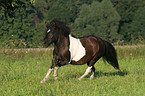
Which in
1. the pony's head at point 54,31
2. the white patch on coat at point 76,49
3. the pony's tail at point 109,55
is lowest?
the pony's tail at point 109,55

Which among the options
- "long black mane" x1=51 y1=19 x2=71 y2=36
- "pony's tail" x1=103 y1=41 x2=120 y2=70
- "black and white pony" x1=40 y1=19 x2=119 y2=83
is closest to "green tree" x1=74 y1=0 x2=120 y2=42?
"pony's tail" x1=103 y1=41 x2=120 y2=70

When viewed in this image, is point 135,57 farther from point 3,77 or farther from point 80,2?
point 80,2

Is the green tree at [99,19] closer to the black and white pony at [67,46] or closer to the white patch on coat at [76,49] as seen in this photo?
the black and white pony at [67,46]

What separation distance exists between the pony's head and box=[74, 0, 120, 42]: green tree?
48224 mm

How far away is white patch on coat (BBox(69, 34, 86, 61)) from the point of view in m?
8.79

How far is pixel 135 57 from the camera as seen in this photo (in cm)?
1616

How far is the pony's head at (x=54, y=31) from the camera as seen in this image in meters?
8.41

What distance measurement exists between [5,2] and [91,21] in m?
51.6

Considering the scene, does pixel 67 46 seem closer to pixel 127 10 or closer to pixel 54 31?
pixel 54 31

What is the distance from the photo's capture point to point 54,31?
855 cm

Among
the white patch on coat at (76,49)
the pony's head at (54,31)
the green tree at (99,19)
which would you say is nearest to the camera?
the pony's head at (54,31)

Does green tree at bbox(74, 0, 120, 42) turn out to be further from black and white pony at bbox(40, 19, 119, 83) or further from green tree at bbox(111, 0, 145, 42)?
black and white pony at bbox(40, 19, 119, 83)

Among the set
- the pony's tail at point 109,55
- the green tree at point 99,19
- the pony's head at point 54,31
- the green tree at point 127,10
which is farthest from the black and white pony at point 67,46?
the green tree at point 127,10

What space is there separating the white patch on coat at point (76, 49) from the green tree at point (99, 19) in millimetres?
47903
